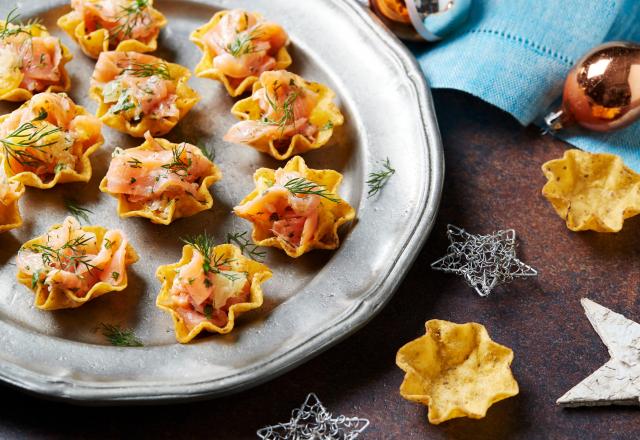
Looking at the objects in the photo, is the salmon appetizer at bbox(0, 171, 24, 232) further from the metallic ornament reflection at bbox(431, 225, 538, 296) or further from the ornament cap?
the ornament cap

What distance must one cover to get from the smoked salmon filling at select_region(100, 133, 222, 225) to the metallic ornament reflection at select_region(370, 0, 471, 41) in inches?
56.5

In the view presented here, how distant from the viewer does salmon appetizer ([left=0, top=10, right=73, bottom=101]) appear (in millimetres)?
4168

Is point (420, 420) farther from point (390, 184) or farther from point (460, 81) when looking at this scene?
point (460, 81)

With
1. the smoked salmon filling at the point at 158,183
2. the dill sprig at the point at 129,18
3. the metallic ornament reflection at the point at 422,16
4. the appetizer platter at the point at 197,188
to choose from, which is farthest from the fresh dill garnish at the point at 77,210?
the metallic ornament reflection at the point at 422,16

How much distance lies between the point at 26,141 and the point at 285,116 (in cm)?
123

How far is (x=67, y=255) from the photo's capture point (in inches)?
142

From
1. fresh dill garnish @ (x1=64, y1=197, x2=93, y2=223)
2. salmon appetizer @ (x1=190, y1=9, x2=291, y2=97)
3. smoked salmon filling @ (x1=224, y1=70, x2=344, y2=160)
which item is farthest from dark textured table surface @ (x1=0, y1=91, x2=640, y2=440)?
salmon appetizer @ (x1=190, y1=9, x2=291, y2=97)

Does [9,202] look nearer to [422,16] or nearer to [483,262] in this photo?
[483,262]

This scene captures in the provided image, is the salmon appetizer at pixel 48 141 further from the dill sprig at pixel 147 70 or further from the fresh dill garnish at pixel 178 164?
the fresh dill garnish at pixel 178 164

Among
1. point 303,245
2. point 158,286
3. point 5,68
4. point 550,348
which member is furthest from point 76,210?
point 550,348

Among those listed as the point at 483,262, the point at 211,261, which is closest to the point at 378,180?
the point at 483,262

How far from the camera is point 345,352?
3699 mm

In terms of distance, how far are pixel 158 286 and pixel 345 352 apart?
91 centimetres

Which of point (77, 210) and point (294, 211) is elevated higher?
point (294, 211)
